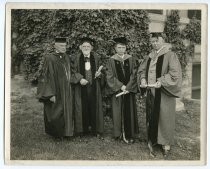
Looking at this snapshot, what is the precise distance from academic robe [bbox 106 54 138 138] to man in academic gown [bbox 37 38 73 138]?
0.64m

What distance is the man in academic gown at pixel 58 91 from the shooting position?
5.31 metres

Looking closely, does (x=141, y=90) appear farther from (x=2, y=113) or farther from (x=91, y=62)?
(x=2, y=113)

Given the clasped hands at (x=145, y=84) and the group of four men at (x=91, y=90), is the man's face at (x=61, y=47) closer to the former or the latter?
the group of four men at (x=91, y=90)

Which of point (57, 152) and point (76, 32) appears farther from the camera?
point (76, 32)

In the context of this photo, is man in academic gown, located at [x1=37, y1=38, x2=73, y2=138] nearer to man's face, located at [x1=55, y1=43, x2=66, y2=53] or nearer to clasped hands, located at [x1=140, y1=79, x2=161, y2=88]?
man's face, located at [x1=55, y1=43, x2=66, y2=53]

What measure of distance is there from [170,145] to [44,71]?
7.03 ft

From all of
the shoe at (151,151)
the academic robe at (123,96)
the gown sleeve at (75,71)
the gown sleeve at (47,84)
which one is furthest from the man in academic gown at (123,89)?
the gown sleeve at (47,84)

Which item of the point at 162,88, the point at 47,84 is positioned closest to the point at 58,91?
the point at 47,84

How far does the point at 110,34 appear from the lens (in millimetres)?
5980

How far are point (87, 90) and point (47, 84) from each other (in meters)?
0.60

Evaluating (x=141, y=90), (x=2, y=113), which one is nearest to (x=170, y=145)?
(x=141, y=90)

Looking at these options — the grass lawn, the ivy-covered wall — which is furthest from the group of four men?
the ivy-covered wall

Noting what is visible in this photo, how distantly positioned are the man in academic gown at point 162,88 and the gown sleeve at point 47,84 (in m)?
1.31

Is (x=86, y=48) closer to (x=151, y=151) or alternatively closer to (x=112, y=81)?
(x=112, y=81)
